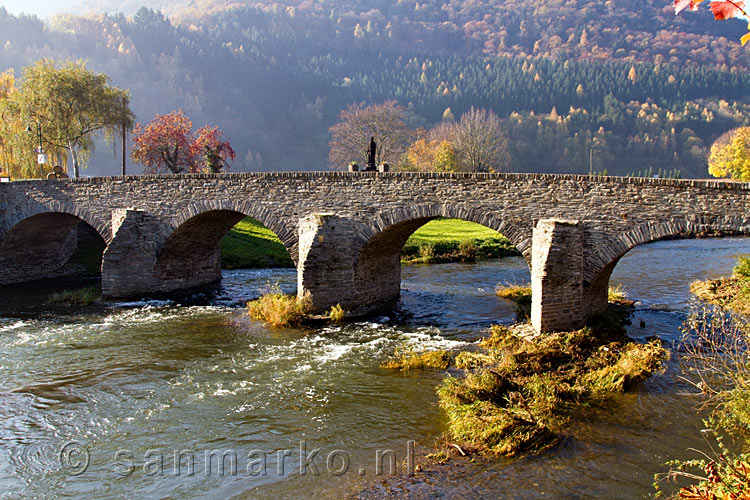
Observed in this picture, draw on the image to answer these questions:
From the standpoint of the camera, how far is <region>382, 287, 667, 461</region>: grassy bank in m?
10.0

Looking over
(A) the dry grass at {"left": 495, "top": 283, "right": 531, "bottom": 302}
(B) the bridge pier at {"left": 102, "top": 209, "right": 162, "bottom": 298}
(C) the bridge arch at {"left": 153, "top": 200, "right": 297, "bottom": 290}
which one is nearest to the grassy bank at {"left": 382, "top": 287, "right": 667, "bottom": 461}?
(A) the dry grass at {"left": 495, "top": 283, "right": 531, "bottom": 302}

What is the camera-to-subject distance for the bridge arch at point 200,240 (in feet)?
65.9

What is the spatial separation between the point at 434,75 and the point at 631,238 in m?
130

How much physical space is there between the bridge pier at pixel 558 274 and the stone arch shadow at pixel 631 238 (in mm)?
319

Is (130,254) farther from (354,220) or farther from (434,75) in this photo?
(434,75)

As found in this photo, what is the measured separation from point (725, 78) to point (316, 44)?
97682mm

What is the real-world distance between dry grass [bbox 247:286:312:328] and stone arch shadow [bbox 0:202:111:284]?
9080 mm

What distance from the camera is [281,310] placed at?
18.3 meters

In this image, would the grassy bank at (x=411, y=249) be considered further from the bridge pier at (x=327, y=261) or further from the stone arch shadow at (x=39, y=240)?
the bridge pier at (x=327, y=261)

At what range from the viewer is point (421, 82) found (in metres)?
130

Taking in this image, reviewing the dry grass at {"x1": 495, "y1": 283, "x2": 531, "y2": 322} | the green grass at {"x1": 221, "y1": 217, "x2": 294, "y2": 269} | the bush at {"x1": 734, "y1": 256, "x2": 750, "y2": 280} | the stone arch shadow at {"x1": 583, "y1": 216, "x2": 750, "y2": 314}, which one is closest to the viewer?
the stone arch shadow at {"x1": 583, "y1": 216, "x2": 750, "y2": 314}

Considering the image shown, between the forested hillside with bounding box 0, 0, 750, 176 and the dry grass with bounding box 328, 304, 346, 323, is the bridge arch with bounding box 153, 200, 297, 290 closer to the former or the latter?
the dry grass with bounding box 328, 304, 346, 323

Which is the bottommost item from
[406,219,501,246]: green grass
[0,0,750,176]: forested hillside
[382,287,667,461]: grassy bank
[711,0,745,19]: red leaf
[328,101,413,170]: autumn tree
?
[382,287,667,461]: grassy bank

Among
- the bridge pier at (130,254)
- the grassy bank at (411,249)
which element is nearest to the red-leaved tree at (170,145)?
the grassy bank at (411,249)
